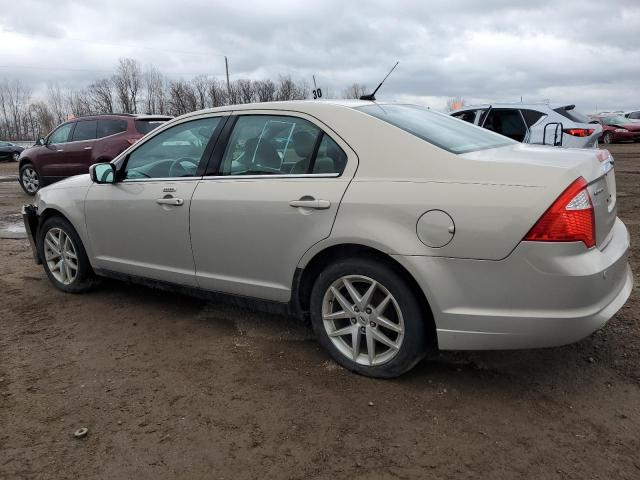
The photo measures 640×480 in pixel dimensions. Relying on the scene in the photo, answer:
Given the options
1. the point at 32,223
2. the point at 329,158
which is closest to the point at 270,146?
the point at 329,158

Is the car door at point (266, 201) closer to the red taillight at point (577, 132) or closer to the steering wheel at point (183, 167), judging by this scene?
the steering wheel at point (183, 167)

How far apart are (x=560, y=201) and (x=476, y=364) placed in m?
1.20

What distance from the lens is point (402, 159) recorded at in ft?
9.55

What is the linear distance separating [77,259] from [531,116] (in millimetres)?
7936

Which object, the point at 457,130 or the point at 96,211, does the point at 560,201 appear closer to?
the point at 457,130

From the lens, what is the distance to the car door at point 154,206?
12.3 feet

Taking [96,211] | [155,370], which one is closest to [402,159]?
[155,370]

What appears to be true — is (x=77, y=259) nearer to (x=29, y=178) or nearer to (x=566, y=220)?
(x=566, y=220)

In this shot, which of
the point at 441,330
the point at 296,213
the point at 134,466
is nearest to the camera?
the point at 134,466

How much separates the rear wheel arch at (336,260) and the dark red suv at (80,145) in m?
7.96

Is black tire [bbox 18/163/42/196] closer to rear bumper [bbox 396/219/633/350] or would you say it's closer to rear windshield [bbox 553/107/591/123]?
rear windshield [bbox 553/107/591/123]

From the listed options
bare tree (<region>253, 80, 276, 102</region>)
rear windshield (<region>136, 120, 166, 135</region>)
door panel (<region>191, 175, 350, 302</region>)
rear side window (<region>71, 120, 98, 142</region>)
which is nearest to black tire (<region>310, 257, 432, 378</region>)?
door panel (<region>191, 175, 350, 302</region>)

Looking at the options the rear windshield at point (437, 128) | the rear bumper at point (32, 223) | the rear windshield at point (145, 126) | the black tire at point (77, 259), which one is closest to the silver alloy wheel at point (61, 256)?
the black tire at point (77, 259)

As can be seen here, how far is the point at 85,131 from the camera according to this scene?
1110cm
